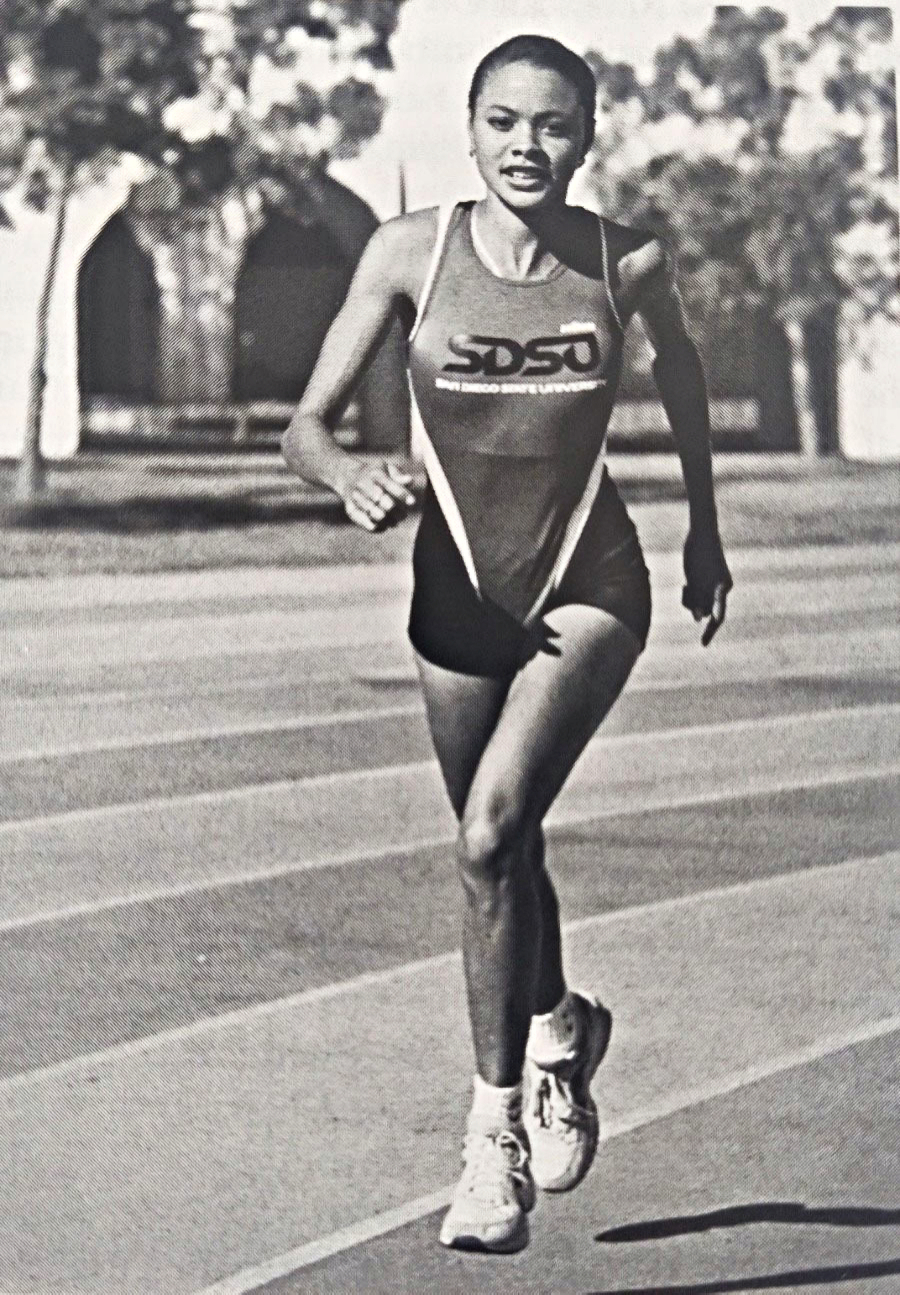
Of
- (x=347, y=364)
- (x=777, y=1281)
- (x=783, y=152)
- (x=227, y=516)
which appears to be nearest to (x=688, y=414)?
(x=783, y=152)

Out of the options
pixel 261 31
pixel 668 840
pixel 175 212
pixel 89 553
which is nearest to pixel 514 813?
pixel 668 840

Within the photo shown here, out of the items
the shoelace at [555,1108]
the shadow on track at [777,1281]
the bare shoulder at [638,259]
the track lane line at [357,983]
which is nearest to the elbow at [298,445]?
the bare shoulder at [638,259]

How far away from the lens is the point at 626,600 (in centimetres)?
468

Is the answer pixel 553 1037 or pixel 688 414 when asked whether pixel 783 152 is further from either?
pixel 553 1037

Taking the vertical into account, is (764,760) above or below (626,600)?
below

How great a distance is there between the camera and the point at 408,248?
4.61 meters

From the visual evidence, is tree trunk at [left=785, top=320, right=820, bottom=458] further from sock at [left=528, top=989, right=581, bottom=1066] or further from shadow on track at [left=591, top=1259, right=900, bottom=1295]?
shadow on track at [left=591, top=1259, right=900, bottom=1295]

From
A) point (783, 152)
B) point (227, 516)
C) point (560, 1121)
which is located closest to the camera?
point (560, 1121)

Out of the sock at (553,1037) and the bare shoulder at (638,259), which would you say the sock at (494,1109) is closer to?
the sock at (553,1037)

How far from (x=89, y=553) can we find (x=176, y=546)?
8.1 inches

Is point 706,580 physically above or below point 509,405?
below

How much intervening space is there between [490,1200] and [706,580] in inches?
60.4

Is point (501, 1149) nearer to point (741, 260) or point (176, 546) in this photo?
point (176, 546)

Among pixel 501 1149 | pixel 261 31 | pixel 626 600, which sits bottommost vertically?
pixel 501 1149
